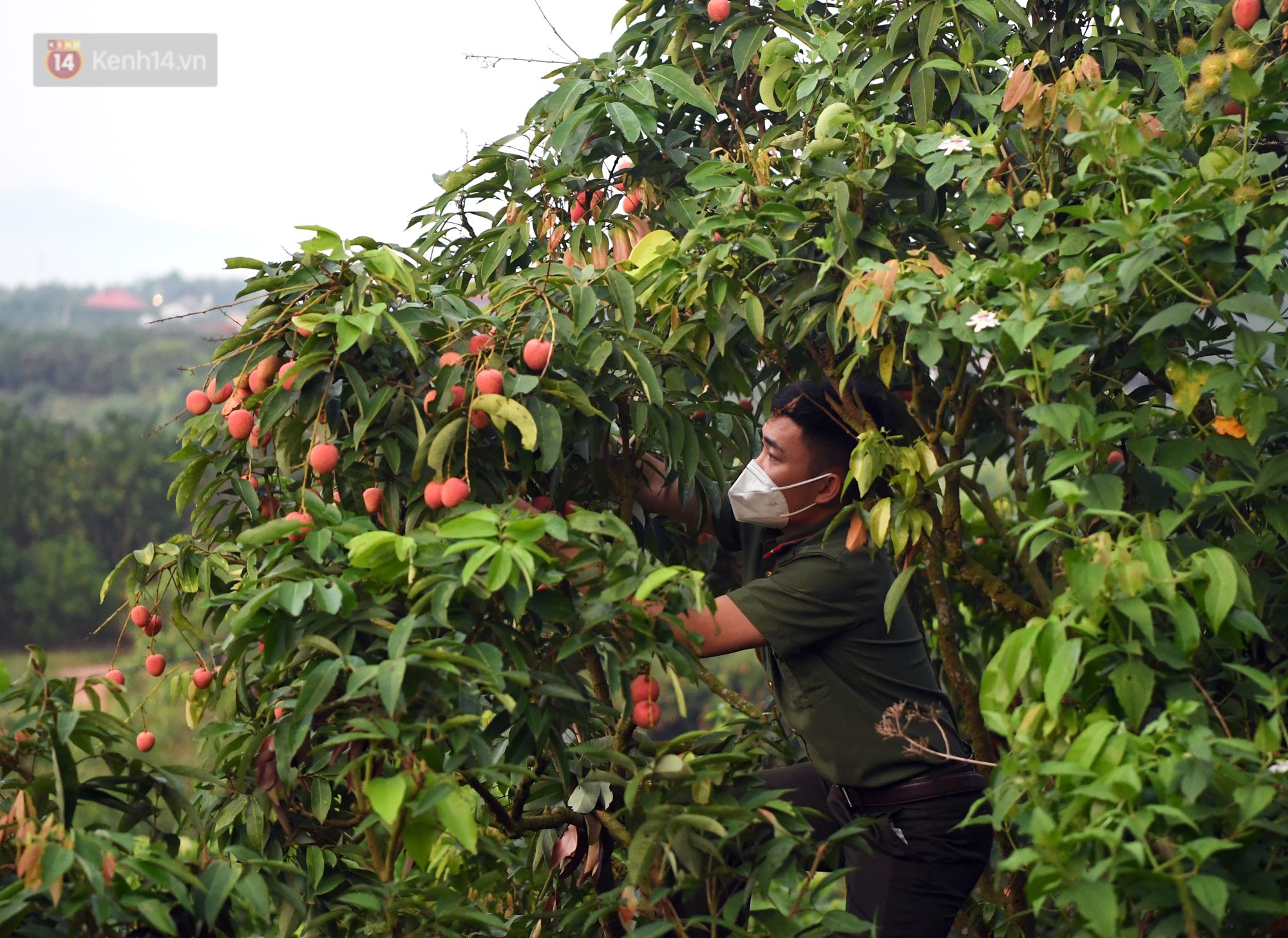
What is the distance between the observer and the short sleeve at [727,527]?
263 centimetres

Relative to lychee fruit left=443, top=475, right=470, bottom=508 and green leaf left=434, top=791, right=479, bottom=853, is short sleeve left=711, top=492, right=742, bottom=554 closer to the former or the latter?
lychee fruit left=443, top=475, right=470, bottom=508

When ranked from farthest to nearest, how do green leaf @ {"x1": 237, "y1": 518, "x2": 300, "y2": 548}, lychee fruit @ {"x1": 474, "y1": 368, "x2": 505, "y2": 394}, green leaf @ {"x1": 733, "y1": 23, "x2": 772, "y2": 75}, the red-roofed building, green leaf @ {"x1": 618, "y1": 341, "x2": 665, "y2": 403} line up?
the red-roofed building → green leaf @ {"x1": 733, "y1": 23, "x2": 772, "y2": 75} → green leaf @ {"x1": 618, "y1": 341, "x2": 665, "y2": 403} → lychee fruit @ {"x1": 474, "y1": 368, "x2": 505, "y2": 394} → green leaf @ {"x1": 237, "y1": 518, "x2": 300, "y2": 548}

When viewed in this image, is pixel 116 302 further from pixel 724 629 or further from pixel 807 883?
pixel 807 883

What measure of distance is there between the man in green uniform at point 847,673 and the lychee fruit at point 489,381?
0.48 meters

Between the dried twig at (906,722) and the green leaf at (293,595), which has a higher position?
the green leaf at (293,595)

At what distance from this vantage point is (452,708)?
65.7 inches

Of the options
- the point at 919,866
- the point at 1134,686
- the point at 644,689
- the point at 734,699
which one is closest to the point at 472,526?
the point at 644,689

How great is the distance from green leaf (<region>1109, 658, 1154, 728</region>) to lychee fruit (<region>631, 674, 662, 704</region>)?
699 millimetres

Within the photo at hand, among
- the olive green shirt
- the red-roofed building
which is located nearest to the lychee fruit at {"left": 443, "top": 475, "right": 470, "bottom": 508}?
the olive green shirt

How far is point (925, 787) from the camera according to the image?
7.48 ft

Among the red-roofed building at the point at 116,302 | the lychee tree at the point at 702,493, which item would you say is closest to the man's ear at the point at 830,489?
the lychee tree at the point at 702,493

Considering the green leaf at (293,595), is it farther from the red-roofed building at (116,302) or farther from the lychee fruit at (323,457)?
the red-roofed building at (116,302)

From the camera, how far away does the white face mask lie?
2418 mm

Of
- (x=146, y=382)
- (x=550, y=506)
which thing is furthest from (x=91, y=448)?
(x=550, y=506)
